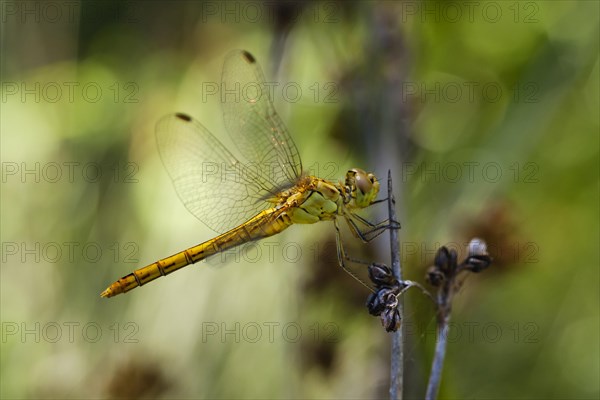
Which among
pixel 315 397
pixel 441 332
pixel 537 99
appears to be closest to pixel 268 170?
pixel 315 397

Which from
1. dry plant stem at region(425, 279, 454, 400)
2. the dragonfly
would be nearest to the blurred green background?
the dragonfly

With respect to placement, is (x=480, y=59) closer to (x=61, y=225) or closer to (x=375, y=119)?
(x=375, y=119)

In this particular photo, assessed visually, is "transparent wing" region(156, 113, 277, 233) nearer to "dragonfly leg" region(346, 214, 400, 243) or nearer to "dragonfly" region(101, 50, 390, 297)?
"dragonfly" region(101, 50, 390, 297)

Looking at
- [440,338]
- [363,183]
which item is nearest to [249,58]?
[363,183]

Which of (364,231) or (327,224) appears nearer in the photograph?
(364,231)

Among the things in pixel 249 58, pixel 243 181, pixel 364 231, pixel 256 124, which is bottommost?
pixel 364 231

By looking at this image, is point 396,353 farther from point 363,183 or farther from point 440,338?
point 363,183

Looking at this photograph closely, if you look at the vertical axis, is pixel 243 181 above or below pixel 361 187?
above
